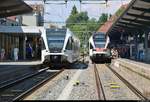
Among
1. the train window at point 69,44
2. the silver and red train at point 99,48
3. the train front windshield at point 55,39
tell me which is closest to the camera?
the train front windshield at point 55,39

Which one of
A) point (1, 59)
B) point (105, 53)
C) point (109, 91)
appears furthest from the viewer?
point (1, 59)

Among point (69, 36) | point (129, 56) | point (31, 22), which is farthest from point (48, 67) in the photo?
point (31, 22)

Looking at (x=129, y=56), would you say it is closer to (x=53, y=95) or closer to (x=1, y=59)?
(x=1, y=59)

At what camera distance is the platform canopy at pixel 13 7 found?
29.1 metres

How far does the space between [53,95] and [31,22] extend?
3206 inches

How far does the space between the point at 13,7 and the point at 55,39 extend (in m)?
4.38

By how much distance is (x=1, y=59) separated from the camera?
2083 inches

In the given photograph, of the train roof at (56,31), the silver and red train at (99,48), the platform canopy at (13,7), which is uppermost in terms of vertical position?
the platform canopy at (13,7)

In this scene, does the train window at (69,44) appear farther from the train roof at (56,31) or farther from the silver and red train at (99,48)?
the silver and red train at (99,48)

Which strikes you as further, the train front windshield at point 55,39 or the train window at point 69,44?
the train window at point 69,44

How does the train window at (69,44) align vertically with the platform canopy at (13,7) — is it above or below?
below

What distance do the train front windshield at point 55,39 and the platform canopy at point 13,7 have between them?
92.3 inches

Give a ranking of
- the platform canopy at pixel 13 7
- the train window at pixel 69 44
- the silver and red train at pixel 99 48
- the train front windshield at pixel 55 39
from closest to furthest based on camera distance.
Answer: the platform canopy at pixel 13 7
the train front windshield at pixel 55 39
the train window at pixel 69 44
the silver and red train at pixel 99 48

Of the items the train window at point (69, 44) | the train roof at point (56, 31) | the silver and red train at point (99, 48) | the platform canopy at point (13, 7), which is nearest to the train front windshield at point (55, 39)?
the train roof at point (56, 31)
